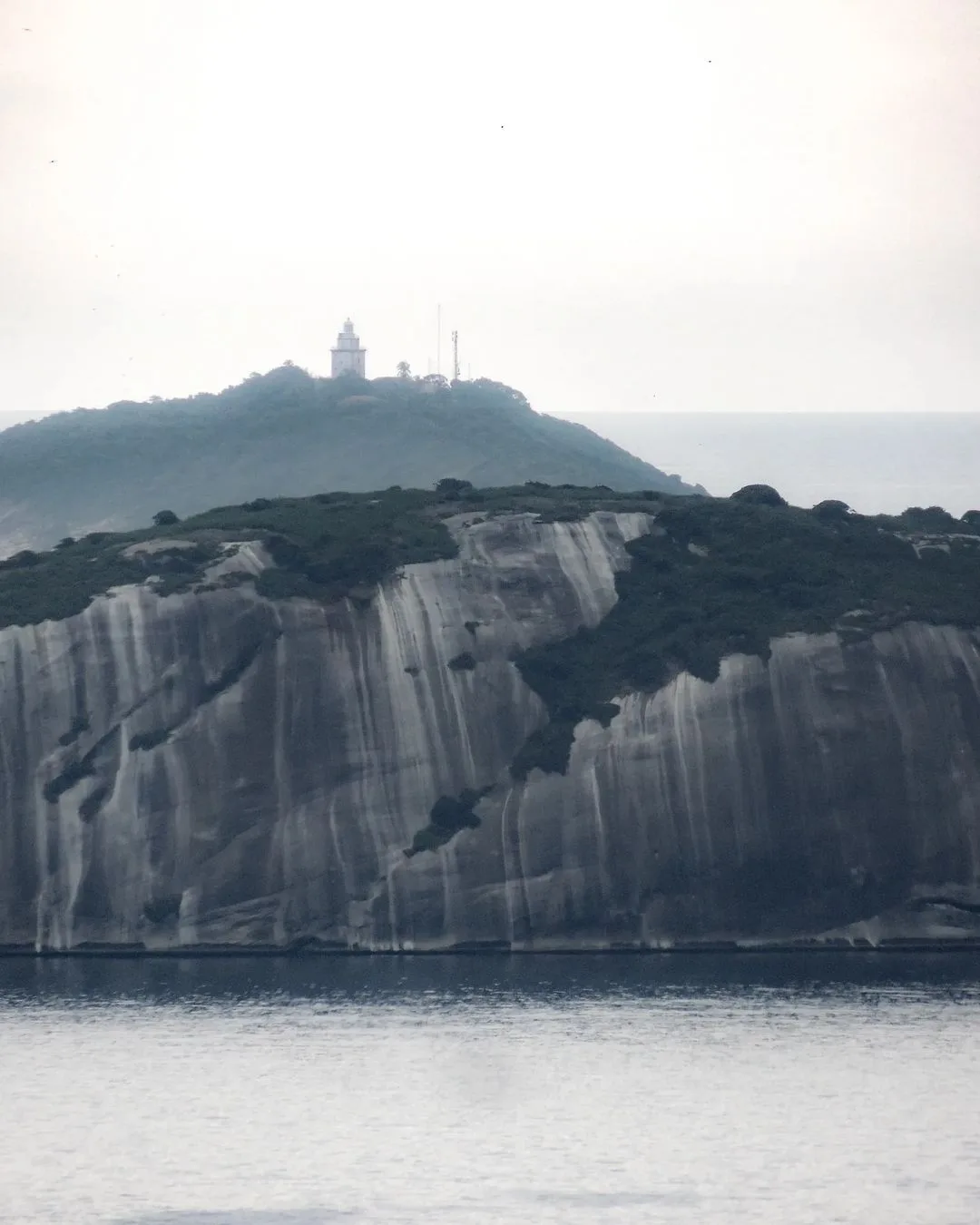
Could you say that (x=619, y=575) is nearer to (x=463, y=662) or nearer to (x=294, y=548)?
(x=463, y=662)

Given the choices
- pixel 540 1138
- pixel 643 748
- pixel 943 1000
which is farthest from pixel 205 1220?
pixel 643 748

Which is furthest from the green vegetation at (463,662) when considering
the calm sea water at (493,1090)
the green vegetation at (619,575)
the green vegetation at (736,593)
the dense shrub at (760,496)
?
the dense shrub at (760,496)

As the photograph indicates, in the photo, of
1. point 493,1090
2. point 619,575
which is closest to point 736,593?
point 619,575

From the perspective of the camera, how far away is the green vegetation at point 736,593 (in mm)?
104750

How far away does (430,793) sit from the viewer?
10119 centimetres

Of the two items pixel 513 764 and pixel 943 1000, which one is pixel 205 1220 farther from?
pixel 513 764

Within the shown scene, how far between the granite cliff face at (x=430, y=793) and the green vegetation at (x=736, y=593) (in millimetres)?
1354

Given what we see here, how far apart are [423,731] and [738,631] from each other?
13.6m

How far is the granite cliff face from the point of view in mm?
98312

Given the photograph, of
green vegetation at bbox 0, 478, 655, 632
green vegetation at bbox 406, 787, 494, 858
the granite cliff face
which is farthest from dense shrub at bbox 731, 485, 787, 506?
green vegetation at bbox 406, 787, 494, 858

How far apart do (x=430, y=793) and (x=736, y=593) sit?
58.6 ft

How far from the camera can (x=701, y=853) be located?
324 feet

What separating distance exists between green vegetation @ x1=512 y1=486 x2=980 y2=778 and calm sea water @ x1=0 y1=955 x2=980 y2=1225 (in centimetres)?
1297

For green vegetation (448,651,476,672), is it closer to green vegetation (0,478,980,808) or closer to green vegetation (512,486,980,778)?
green vegetation (0,478,980,808)
